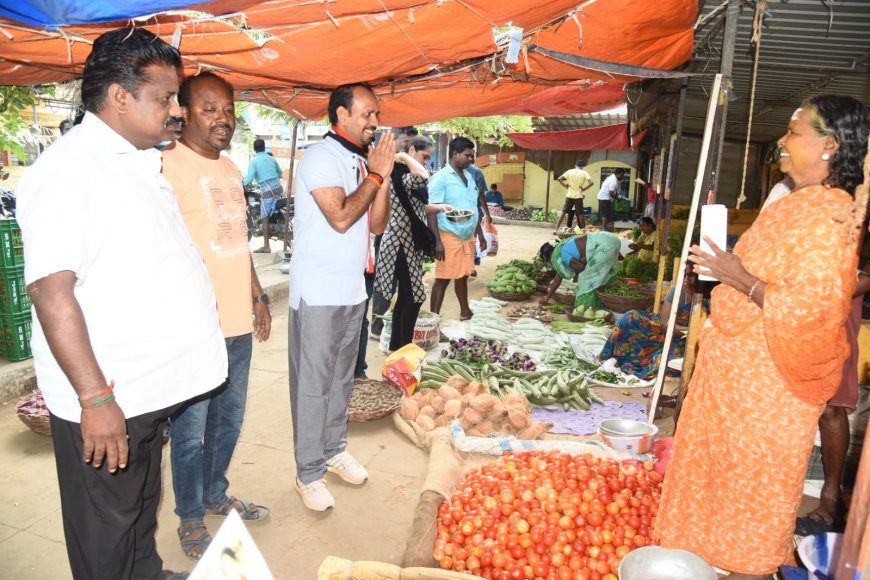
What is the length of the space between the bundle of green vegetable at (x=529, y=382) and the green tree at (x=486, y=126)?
13.5m

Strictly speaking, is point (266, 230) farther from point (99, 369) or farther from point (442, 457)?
point (99, 369)

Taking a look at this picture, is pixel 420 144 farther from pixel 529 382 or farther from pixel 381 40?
pixel 529 382

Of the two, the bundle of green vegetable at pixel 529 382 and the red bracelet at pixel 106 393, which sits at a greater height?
the red bracelet at pixel 106 393

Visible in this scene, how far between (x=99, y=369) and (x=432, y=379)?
11.2 feet

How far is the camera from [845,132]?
209 cm

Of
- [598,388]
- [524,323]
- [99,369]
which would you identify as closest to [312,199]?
[99,369]

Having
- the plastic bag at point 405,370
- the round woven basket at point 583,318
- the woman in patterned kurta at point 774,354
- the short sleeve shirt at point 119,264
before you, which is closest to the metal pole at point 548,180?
the round woven basket at point 583,318

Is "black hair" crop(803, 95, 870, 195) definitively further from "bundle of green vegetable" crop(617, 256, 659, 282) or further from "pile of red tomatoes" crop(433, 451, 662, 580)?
"bundle of green vegetable" crop(617, 256, 659, 282)

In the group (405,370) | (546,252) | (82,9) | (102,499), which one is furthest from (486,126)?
(102,499)

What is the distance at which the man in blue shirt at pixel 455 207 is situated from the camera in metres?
6.52

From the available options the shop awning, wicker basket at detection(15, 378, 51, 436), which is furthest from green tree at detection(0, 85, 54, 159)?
the shop awning

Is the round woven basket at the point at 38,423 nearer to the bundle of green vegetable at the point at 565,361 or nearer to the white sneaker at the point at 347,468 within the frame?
the white sneaker at the point at 347,468

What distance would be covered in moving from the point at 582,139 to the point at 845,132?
640 inches

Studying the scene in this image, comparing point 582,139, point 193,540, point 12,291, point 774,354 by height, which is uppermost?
point 582,139
